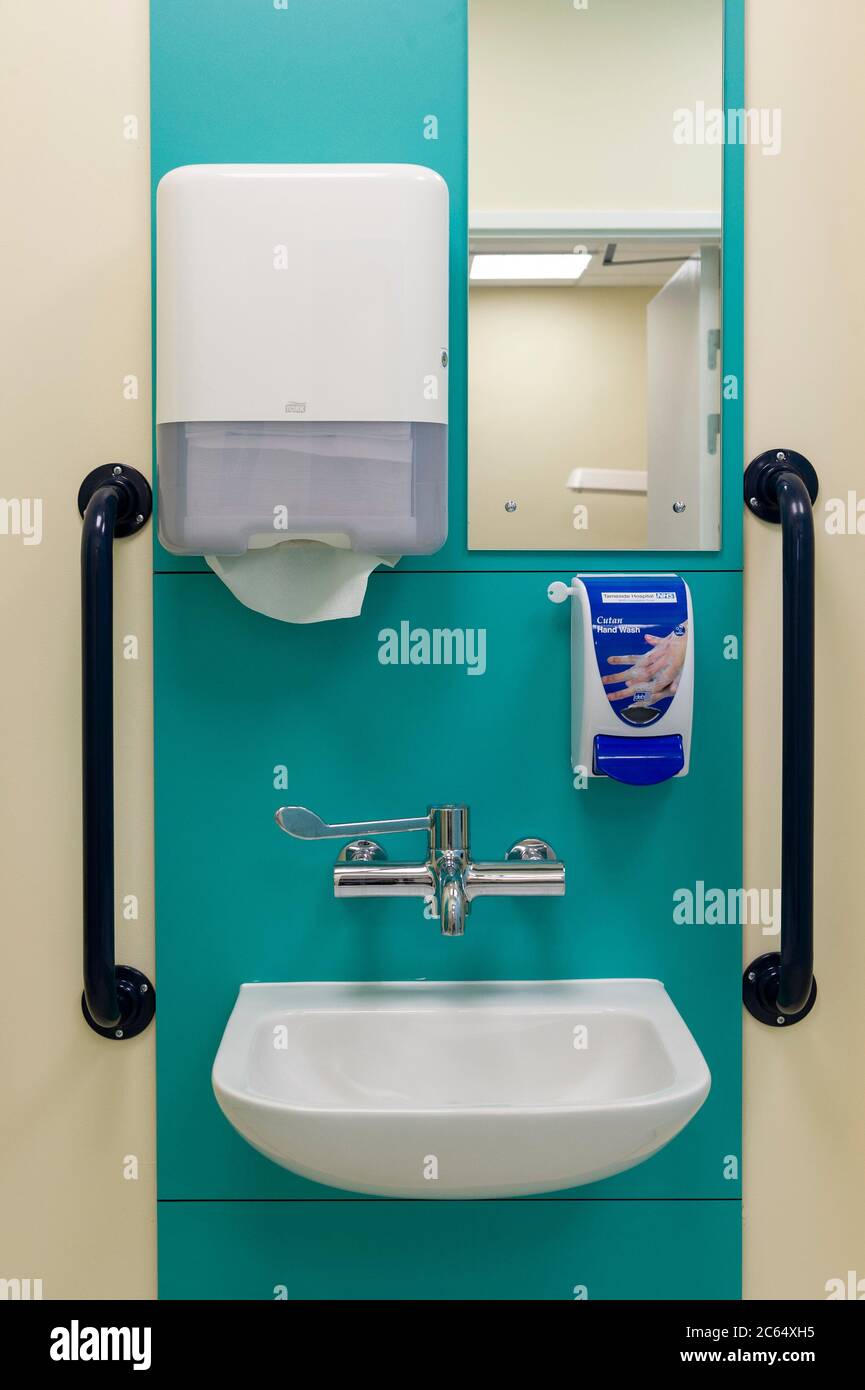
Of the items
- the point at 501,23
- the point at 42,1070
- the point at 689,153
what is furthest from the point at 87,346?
the point at 42,1070

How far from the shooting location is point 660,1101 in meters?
0.91

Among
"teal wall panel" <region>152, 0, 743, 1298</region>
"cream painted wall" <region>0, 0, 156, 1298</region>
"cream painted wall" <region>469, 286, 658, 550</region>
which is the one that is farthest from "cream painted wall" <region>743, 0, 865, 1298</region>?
"cream painted wall" <region>0, 0, 156, 1298</region>

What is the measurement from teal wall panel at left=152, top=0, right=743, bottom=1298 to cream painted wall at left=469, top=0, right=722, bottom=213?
0.13 meters

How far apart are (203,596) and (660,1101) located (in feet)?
2.25

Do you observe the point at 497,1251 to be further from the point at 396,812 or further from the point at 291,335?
the point at 291,335

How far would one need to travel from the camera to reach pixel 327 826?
1.09 meters

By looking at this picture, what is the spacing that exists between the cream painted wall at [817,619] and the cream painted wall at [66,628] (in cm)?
67

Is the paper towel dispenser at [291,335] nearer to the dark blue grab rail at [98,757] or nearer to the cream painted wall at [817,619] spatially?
the dark blue grab rail at [98,757]

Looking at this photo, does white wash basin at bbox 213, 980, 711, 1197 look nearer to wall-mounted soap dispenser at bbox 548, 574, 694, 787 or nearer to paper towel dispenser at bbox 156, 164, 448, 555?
wall-mounted soap dispenser at bbox 548, 574, 694, 787

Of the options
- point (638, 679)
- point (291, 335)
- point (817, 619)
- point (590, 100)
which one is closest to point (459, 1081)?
point (638, 679)
